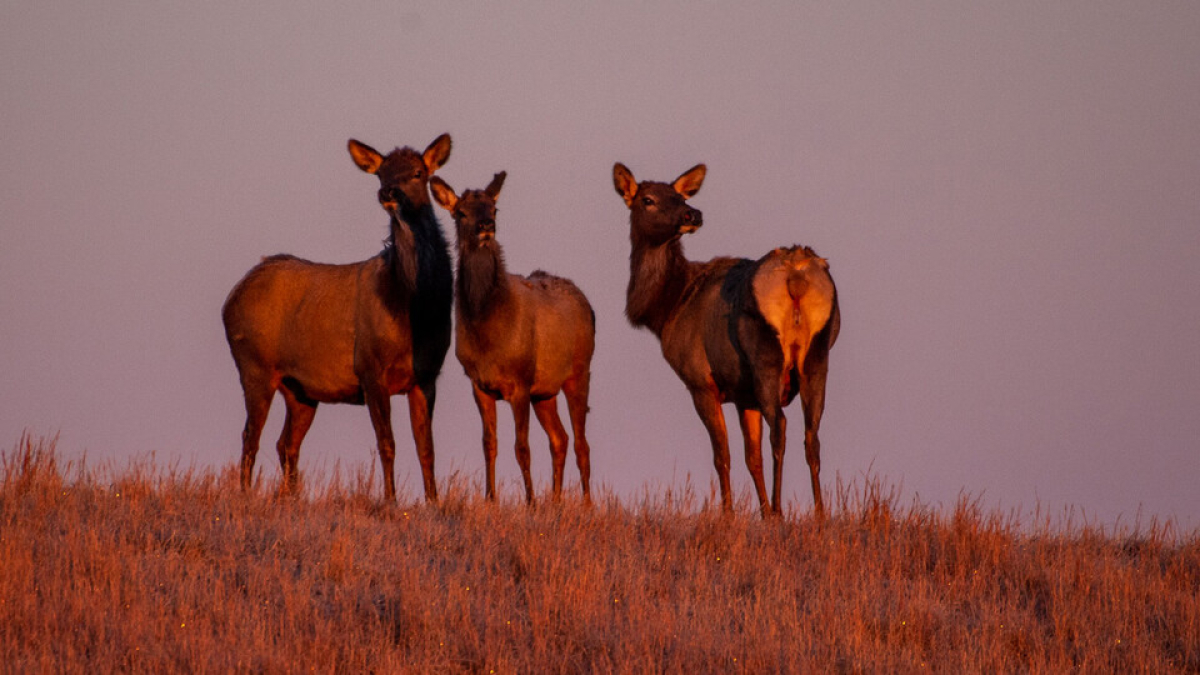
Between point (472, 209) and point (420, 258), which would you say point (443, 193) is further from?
point (420, 258)

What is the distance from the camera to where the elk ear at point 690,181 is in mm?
16250

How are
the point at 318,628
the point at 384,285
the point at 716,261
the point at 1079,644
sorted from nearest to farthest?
the point at 318,628
the point at 1079,644
the point at 384,285
the point at 716,261

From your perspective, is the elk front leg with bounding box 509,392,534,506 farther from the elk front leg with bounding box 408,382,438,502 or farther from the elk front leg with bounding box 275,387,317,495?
the elk front leg with bounding box 275,387,317,495

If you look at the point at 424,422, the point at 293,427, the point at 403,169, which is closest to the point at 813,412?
the point at 424,422

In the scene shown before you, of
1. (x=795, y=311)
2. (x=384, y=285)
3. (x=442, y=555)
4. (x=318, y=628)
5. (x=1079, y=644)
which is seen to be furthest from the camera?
(x=384, y=285)

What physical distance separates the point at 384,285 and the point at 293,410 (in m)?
2.00

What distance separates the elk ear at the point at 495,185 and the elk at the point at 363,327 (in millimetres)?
593

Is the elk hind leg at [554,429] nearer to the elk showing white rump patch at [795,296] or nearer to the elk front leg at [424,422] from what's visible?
the elk front leg at [424,422]

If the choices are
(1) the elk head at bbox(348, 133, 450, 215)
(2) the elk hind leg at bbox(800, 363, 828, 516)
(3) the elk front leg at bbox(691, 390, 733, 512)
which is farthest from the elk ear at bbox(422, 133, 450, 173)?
(2) the elk hind leg at bbox(800, 363, 828, 516)

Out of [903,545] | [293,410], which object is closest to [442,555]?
[903,545]

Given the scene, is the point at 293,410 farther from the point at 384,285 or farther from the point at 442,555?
the point at 442,555

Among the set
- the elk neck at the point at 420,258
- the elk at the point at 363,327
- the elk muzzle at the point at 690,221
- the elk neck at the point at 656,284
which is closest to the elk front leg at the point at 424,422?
the elk at the point at 363,327

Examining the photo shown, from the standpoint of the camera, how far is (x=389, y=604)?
925 centimetres

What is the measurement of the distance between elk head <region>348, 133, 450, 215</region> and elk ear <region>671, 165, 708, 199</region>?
8.58 ft
